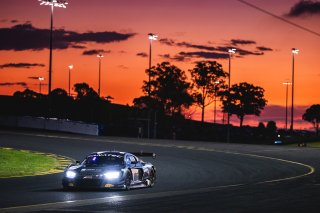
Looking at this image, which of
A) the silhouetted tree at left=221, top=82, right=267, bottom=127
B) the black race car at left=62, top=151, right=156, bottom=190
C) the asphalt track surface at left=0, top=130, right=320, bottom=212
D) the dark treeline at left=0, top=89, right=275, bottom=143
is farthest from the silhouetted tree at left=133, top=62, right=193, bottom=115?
the black race car at left=62, top=151, right=156, bottom=190

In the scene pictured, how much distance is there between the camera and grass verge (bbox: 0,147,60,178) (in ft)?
92.9

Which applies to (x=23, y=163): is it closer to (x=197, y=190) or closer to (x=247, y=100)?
(x=197, y=190)

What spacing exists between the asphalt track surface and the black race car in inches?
14.5

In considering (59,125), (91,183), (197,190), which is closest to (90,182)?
(91,183)

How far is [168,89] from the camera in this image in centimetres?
10669

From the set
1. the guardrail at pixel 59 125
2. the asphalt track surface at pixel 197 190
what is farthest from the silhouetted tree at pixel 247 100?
the asphalt track surface at pixel 197 190

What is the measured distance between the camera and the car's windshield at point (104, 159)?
2188 centimetres

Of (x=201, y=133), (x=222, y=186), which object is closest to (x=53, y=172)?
(x=222, y=186)

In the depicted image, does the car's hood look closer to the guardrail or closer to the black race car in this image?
the black race car

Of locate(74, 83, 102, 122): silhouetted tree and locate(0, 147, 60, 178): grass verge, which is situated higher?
locate(74, 83, 102, 122): silhouetted tree

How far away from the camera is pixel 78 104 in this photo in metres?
118

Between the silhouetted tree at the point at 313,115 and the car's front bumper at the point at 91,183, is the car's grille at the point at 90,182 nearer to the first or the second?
the car's front bumper at the point at 91,183

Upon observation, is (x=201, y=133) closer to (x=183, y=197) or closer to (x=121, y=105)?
(x=121, y=105)

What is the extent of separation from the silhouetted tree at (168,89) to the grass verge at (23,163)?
228 ft
